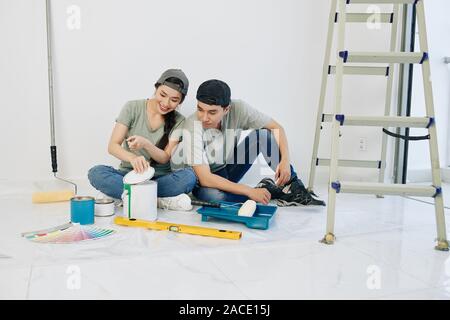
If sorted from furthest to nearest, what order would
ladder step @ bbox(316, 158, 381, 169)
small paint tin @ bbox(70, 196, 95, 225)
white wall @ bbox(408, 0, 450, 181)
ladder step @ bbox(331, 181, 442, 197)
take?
white wall @ bbox(408, 0, 450, 181), ladder step @ bbox(316, 158, 381, 169), small paint tin @ bbox(70, 196, 95, 225), ladder step @ bbox(331, 181, 442, 197)

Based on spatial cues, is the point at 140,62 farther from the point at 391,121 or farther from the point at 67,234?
the point at 391,121

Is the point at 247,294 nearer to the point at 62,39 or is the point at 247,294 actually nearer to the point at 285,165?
the point at 285,165

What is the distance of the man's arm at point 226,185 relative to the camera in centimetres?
198

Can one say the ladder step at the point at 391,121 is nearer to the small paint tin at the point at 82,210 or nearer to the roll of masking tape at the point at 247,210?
the roll of masking tape at the point at 247,210

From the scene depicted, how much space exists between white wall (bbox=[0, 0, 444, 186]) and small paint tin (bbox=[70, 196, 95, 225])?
70 centimetres

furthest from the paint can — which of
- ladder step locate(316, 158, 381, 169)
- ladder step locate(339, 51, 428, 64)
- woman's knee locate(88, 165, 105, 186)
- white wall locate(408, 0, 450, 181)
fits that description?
white wall locate(408, 0, 450, 181)

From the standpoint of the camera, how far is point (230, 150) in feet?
7.34

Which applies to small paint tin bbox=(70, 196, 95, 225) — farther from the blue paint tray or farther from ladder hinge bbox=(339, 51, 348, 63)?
ladder hinge bbox=(339, 51, 348, 63)

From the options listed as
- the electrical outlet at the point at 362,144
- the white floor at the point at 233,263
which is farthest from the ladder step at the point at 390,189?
the electrical outlet at the point at 362,144

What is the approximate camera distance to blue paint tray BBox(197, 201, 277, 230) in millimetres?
1701

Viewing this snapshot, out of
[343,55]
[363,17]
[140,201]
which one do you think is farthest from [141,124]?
[363,17]

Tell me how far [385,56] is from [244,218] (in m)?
0.79

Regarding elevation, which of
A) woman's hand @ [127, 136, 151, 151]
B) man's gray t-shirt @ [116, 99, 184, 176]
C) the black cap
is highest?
the black cap
